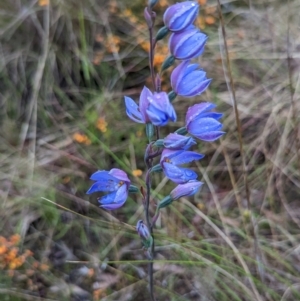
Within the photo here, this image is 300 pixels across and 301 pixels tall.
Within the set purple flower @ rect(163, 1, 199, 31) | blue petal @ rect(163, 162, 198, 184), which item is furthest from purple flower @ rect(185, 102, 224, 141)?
purple flower @ rect(163, 1, 199, 31)

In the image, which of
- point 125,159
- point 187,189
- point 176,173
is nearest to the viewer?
point 176,173

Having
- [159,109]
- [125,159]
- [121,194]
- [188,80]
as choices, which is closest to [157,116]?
[159,109]

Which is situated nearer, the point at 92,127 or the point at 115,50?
the point at 92,127

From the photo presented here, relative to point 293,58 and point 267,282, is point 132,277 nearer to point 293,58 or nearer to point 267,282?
point 267,282

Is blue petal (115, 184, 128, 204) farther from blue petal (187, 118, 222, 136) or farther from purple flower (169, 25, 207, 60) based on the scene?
purple flower (169, 25, 207, 60)

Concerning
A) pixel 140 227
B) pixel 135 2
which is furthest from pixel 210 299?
pixel 135 2

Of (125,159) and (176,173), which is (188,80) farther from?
(125,159)
